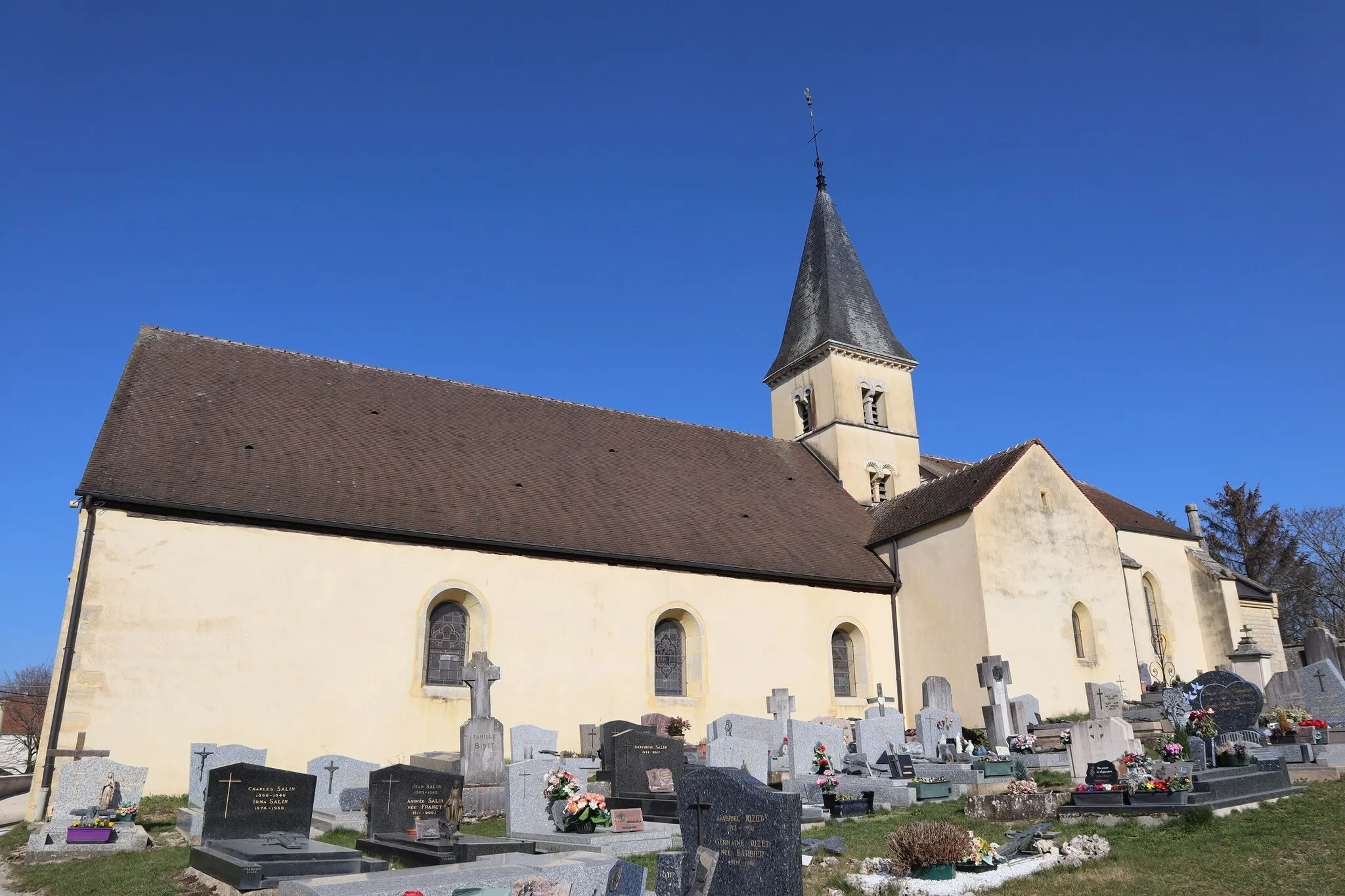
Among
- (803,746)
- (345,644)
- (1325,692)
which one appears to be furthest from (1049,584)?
(345,644)

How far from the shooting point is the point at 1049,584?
22141mm

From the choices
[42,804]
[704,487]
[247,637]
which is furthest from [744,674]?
[42,804]

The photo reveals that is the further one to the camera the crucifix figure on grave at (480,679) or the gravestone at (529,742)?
the gravestone at (529,742)

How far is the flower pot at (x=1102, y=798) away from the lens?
10508 millimetres

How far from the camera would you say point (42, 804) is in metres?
13.2

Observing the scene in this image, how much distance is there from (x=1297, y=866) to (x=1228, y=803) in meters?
2.51

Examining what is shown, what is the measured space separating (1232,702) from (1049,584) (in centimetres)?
816

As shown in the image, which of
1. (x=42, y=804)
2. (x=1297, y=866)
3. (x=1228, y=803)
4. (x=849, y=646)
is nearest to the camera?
(x=1297, y=866)

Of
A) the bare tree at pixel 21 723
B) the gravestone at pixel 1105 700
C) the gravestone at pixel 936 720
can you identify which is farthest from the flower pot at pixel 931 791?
the bare tree at pixel 21 723

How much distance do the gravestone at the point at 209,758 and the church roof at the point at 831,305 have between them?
19.4 meters

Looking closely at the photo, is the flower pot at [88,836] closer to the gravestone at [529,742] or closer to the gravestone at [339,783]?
the gravestone at [339,783]

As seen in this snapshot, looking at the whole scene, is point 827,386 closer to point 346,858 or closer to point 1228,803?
point 1228,803

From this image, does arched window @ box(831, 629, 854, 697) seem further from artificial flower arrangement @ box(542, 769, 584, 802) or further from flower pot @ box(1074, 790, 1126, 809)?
artificial flower arrangement @ box(542, 769, 584, 802)

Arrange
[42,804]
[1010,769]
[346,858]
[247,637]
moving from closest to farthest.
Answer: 1. [346,858]
2. [42,804]
3. [1010,769]
4. [247,637]
